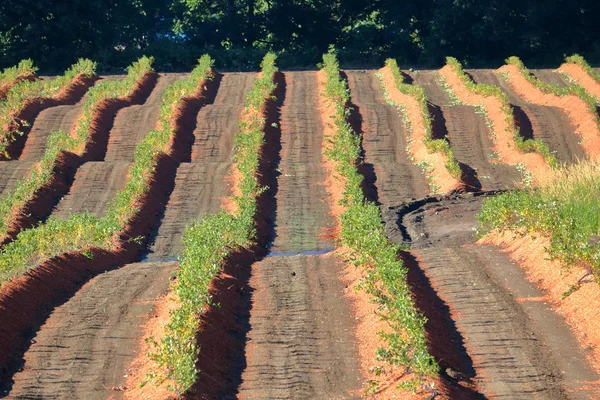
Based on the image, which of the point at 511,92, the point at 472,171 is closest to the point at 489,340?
the point at 472,171

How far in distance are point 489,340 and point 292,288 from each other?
4252mm

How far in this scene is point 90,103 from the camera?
35.1 metres

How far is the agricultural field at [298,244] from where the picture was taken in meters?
13.5

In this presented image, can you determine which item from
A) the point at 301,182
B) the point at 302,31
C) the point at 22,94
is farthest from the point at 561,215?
the point at 302,31

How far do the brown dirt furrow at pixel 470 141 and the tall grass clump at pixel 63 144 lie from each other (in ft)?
39.6

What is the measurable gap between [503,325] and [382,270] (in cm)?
237

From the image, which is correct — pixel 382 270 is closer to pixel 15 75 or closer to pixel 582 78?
pixel 582 78

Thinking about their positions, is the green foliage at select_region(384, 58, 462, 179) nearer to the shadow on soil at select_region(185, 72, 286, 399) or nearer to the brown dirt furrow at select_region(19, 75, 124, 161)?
the shadow on soil at select_region(185, 72, 286, 399)

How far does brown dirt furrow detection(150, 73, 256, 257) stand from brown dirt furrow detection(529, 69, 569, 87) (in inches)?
558

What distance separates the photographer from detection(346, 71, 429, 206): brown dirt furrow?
2678 cm

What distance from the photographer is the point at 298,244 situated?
22688mm

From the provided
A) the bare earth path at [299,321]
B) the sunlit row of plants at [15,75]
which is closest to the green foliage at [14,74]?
the sunlit row of plants at [15,75]

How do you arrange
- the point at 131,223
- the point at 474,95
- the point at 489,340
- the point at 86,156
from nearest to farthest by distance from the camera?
the point at 489,340, the point at 131,223, the point at 86,156, the point at 474,95

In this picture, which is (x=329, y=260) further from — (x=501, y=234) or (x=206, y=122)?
(x=206, y=122)
